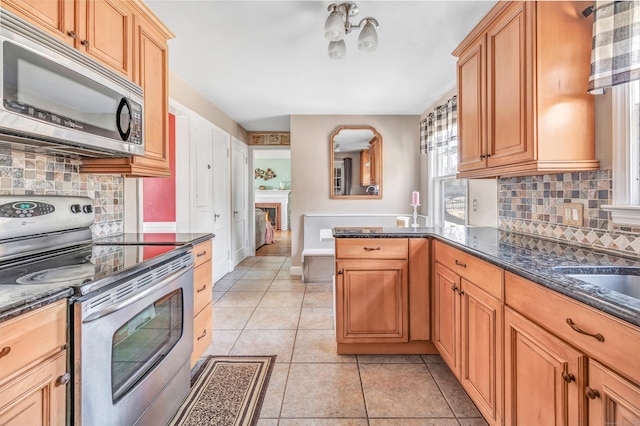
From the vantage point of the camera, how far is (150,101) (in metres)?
1.85

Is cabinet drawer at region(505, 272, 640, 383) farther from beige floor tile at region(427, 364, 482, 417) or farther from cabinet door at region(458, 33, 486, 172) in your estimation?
cabinet door at region(458, 33, 486, 172)

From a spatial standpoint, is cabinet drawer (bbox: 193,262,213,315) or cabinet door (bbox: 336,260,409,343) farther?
cabinet door (bbox: 336,260,409,343)

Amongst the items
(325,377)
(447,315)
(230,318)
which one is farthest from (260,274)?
(447,315)

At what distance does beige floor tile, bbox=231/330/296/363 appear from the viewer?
2174mm

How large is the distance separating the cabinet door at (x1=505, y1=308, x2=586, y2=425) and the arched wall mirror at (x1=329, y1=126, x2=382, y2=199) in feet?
10.8

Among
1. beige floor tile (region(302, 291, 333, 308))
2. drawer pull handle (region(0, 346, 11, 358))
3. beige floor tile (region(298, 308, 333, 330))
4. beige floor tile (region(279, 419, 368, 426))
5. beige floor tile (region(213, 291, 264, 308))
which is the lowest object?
beige floor tile (region(279, 419, 368, 426))

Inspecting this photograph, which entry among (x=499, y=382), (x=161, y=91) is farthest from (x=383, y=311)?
(x=161, y=91)

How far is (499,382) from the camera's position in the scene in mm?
1268

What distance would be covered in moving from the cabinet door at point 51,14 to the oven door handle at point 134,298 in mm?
1107

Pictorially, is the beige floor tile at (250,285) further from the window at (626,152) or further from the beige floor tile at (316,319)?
the window at (626,152)

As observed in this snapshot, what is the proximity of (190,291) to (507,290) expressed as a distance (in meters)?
1.59

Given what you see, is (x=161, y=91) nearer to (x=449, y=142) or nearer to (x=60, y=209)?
(x=60, y=209)

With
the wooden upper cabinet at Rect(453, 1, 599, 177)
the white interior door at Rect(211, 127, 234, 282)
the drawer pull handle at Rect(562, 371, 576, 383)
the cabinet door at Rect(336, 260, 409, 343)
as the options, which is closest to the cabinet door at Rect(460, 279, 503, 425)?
the drawer pull handle at Rect(562, 371, 576, 383)

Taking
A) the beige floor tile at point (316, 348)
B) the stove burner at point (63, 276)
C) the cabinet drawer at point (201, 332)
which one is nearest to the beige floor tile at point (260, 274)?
the beige floor tile at point (316, 348)
